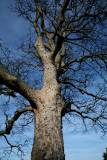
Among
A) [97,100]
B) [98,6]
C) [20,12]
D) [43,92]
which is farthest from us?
[20,12]

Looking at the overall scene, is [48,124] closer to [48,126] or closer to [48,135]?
[48,126]

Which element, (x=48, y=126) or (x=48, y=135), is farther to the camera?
(x=48, y=126)

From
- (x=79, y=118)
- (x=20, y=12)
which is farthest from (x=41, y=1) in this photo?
(x=79, y=118)

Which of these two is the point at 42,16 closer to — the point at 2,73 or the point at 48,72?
the point at 48,72

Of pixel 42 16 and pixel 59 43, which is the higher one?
pixel 42 16

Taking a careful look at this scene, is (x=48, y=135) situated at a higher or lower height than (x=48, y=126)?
lower

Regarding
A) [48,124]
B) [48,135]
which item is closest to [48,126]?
[48,124]

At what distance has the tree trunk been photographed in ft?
8.05

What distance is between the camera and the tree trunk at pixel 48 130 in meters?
2.46

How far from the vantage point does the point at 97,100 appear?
15.4ft

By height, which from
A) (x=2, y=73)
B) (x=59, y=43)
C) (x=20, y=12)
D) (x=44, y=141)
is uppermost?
(x=20, y=12)

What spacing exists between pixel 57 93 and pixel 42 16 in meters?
3.49

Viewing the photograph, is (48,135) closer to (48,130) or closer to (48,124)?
(48,130)

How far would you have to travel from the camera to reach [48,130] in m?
2.69
